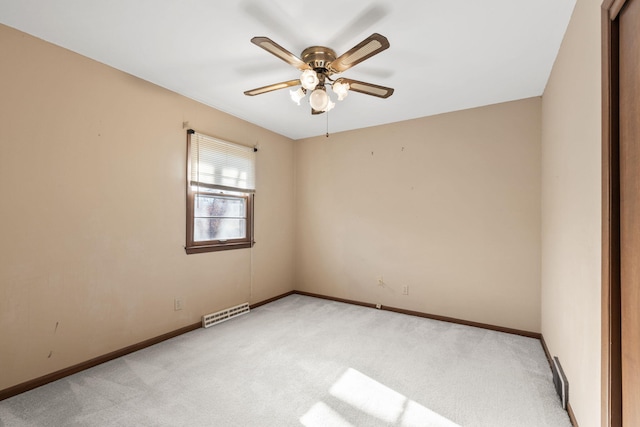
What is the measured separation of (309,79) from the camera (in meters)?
2.07

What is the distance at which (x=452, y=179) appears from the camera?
3607 mm

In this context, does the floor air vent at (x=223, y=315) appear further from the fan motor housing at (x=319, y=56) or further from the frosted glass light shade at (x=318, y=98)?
the fan motor housing at (x=319, y=56)

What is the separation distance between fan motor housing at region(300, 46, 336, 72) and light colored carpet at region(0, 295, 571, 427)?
248 cm

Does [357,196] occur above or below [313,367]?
above

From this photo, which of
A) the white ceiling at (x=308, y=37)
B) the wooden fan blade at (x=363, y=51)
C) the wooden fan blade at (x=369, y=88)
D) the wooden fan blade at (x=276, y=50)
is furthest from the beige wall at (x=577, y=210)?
the wooden fan blade at (x=276, y=50)

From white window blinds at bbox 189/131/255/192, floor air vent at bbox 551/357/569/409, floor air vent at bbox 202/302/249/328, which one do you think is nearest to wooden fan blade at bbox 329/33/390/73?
white window blinds at bbox 189/131/255/192

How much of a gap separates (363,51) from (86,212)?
2.57 metres

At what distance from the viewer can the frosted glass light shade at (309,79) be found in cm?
205

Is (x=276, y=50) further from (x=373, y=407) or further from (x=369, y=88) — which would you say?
(x=373, y=407)

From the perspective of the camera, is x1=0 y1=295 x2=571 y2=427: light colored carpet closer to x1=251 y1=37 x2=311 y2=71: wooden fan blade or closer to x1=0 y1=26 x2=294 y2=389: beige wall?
x1=0 y1=26 x2=294 y2=389: beige wall

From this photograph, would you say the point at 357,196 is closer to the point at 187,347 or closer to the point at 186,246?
the point at 186,246

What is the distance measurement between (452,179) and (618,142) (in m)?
2.40

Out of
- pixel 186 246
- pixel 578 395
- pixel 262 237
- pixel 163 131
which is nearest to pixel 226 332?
pixel 186 246

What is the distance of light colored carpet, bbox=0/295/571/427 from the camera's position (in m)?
1.86
